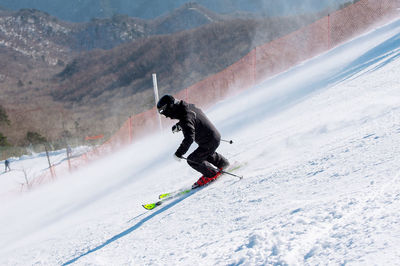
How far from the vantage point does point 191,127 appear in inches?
190

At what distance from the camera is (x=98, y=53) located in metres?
102

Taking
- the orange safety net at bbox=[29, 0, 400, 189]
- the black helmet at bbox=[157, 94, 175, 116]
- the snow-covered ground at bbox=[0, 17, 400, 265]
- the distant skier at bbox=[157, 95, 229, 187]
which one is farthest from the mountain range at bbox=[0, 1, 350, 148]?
the black helmet at bbox=[157, 94, 175, 116]

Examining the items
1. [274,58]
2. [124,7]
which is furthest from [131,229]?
[124,7]

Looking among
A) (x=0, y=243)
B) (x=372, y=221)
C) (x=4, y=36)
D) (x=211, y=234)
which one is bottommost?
(x=0, y=243)

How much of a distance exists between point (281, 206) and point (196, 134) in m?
2.09

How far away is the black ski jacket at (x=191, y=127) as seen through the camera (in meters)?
4.83

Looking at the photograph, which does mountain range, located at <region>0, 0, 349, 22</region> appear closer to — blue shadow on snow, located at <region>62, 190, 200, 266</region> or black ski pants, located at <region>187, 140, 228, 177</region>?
black ski pants, located at <region>187, 140, 228, 177</region>

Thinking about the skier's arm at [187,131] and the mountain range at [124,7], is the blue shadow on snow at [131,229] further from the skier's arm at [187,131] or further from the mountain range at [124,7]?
the mountain range at [124,7]

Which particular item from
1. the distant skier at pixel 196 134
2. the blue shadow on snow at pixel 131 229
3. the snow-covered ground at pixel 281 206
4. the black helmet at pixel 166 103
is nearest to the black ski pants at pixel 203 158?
the distant skier at pixel 196 134

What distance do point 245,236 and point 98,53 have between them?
105861 mm

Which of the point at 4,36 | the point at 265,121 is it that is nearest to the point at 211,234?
the point at 265,121

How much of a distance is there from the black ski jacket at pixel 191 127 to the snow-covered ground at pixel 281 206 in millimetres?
693

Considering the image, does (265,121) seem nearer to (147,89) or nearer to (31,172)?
(31,172)

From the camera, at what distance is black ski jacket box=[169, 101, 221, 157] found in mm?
4832
